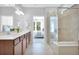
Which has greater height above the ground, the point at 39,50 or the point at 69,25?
the point at 69,25

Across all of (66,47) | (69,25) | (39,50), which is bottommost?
(39,50)

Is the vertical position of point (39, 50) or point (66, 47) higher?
point (66, 47)

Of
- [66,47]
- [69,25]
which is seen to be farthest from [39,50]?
[69,25]

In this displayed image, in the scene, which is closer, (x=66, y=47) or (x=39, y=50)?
(x=66, y=47)

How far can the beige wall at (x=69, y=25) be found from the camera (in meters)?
6.66

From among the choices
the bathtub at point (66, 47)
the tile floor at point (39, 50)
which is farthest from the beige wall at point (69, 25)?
the tile floor at point (39, 50)

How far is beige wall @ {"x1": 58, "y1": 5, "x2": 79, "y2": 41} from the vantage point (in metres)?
6.66

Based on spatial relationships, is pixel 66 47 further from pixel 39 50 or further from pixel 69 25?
pixel 39 50

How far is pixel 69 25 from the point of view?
6.81 m

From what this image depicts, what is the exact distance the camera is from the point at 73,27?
6.74 meters

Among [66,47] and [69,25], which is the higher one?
[69,25]

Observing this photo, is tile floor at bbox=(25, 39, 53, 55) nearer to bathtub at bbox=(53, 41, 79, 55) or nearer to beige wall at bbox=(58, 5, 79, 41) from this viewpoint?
bathtub at bbox=(53, 41, 79, 55)
